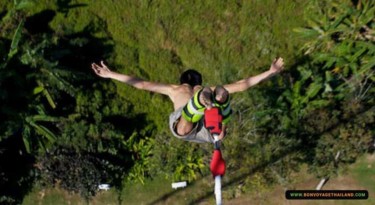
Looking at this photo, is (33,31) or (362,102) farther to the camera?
(33,31)

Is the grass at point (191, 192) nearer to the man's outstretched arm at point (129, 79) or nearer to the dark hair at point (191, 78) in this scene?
the dark hair at point (191, 78)

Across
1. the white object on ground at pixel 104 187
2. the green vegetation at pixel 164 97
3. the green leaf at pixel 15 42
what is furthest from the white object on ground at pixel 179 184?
the green leaf at pixel 15 42

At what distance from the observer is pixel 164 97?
42.9ft

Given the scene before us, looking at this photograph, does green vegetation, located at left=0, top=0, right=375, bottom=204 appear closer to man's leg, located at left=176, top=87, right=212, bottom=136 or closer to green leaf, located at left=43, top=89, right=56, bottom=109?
green leaf, located at left=43, top=89, right=56, bottom=109

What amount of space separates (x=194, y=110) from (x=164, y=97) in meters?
5.21

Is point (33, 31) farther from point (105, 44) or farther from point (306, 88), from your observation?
point (306, 88)

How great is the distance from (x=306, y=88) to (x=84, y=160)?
505 cm

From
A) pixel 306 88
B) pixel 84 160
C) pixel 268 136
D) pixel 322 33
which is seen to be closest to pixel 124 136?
pixel 84 160

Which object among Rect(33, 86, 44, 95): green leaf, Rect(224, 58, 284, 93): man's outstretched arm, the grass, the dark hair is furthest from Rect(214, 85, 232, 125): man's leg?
Rect(33, 86, 44, 95): green leaf

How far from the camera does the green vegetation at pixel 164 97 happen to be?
12109 millimetres

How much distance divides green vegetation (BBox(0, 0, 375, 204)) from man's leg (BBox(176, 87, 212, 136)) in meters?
3.22

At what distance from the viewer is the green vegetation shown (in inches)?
477

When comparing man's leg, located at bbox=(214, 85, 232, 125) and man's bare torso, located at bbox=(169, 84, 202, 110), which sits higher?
man's bare torso, located at bbox=(169, 84, 202, 110)

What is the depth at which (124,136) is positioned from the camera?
504 inches
